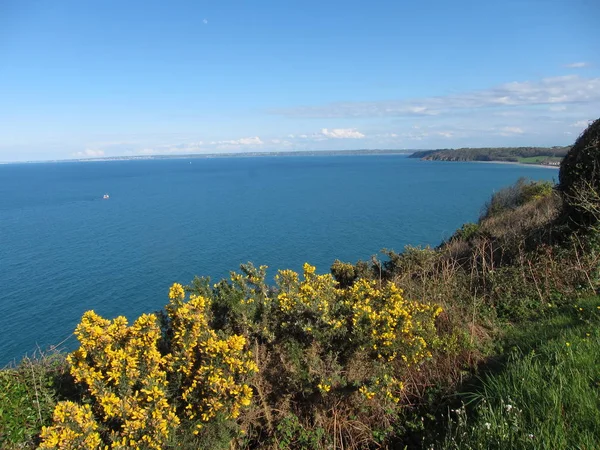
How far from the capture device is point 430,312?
5.39 metres

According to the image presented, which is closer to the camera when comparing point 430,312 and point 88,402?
point 88,402

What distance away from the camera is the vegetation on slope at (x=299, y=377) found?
360cm

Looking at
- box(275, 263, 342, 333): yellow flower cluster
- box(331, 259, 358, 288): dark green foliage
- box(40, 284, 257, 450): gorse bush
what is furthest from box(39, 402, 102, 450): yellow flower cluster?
box(331, 259, 358, 288): dark green foliage

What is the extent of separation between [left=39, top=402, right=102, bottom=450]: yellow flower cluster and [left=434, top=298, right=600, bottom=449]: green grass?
10.8 ft

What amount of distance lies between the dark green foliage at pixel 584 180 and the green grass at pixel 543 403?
457 cm

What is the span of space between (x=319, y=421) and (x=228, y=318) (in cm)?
174

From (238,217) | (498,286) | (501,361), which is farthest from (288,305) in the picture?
(238,217)

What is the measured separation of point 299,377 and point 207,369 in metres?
1.13

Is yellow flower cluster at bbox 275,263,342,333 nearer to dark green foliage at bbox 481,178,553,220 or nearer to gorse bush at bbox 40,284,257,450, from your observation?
gorse bush at bbox 40,284,257,450

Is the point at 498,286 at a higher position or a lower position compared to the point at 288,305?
lower

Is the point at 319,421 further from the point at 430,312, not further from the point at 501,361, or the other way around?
the point at 501,361

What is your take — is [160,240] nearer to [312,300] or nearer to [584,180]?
[584,180]

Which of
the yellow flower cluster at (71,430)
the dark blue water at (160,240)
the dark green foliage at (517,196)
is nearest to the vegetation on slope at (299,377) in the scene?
the yellow flower cluster at (71,430)

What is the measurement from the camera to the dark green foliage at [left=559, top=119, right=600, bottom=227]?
8188 mm
